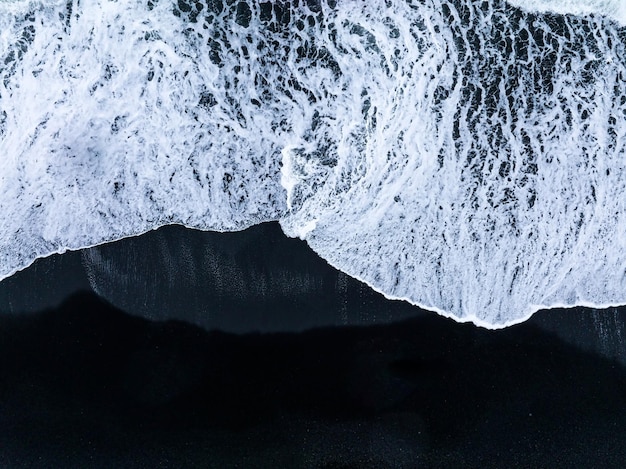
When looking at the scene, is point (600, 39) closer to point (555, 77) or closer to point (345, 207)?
point (555, 77)

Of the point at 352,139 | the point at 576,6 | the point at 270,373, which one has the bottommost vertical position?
the point at 270,373

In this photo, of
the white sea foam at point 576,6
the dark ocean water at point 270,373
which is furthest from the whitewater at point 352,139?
the dark ocean water at point 270,373

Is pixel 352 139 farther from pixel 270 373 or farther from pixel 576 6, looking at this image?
pixel 576 6

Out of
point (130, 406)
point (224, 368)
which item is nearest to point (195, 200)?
point (224, 368)

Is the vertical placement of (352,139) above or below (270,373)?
above

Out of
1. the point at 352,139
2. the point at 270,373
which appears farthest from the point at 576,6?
the point at 270,373

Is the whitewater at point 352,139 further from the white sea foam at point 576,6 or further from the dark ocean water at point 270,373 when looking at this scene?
the dark ocean water at point 270,373

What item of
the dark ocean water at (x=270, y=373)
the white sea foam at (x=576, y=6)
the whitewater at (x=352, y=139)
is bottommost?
the dark ocean water at (x=270, y=373)
